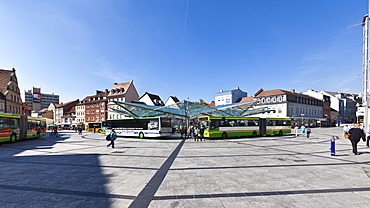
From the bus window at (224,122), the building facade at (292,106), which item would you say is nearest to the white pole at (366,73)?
the bus window at (224,122)

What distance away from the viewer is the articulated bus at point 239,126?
20859 millimetres

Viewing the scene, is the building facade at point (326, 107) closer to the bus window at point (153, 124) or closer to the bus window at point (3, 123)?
the bus window at point (153, 124)

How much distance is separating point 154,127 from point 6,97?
3800 cm

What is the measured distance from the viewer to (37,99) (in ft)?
371

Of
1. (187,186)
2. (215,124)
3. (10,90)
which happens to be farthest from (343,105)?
(10,90)

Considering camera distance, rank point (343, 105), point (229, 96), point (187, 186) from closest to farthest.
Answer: point (187, 186), point (229, 96), point (343, 105)

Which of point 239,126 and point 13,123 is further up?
point 13,123

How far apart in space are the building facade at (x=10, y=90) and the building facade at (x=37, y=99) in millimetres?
82585

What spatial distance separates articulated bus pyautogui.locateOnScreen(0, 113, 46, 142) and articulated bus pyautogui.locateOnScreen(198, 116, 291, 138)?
18536mm

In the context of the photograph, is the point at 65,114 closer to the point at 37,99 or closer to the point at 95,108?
the point at 95,108

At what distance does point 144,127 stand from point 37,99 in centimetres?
12422

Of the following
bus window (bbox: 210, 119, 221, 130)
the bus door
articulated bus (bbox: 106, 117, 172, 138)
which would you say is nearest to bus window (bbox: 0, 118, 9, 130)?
articulated bus (bbox: 106, 117, 172, 138)

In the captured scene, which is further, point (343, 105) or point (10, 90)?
point (343, 105)

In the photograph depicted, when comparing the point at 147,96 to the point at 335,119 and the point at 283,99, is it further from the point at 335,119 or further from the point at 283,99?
the point at 335,119
